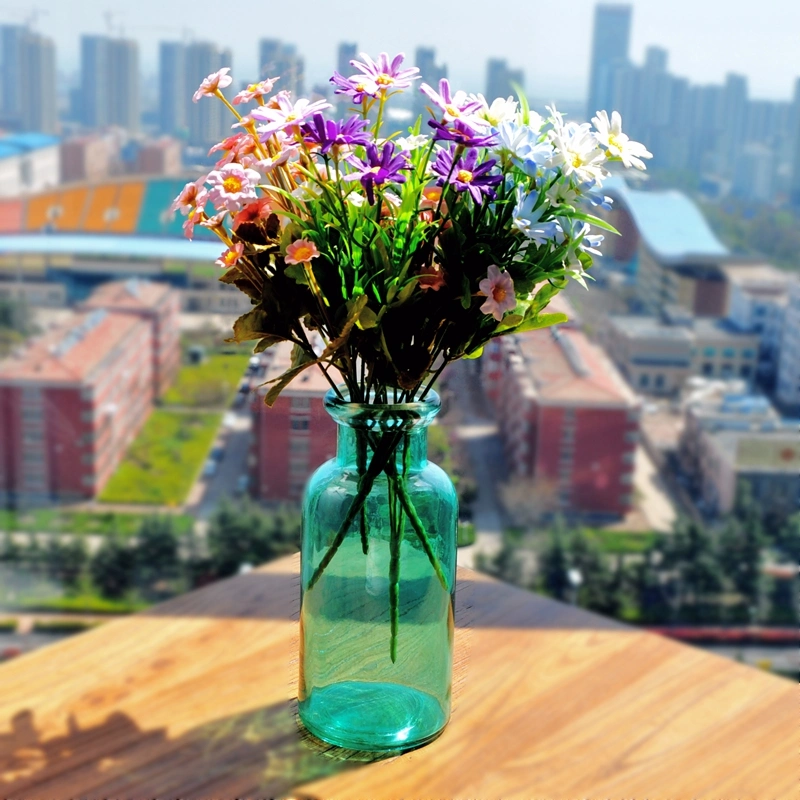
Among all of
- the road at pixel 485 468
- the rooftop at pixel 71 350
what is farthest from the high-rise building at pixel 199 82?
the road at pixel 485 468

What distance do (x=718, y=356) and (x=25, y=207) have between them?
A: 7.06ft

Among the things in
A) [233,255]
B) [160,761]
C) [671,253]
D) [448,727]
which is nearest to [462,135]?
[233,255]

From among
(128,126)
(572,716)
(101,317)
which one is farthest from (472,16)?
(572,716)

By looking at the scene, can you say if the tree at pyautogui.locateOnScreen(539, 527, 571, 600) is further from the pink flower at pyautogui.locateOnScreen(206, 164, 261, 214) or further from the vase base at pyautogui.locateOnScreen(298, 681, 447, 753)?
the pink flower at pyautogui.locateOnScreen(206, 164, 261, 214)

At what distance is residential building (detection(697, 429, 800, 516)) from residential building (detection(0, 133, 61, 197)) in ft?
7.04

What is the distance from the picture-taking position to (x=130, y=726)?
1633mm

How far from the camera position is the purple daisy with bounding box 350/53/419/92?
1003 mm

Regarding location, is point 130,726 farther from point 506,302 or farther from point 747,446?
point 747,446

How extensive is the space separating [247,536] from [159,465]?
358mm

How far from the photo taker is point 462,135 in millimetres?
961

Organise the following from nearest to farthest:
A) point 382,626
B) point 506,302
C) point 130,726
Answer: point 506,302
point 382,626
point 130,726

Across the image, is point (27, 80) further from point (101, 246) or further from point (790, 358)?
point (790, 358)

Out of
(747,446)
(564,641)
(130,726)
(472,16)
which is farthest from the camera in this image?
(747,446)

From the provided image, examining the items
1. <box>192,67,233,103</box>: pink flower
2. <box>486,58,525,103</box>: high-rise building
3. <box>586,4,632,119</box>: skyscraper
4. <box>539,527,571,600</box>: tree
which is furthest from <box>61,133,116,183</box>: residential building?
<box>192,67,233,103</box>: pink flower
